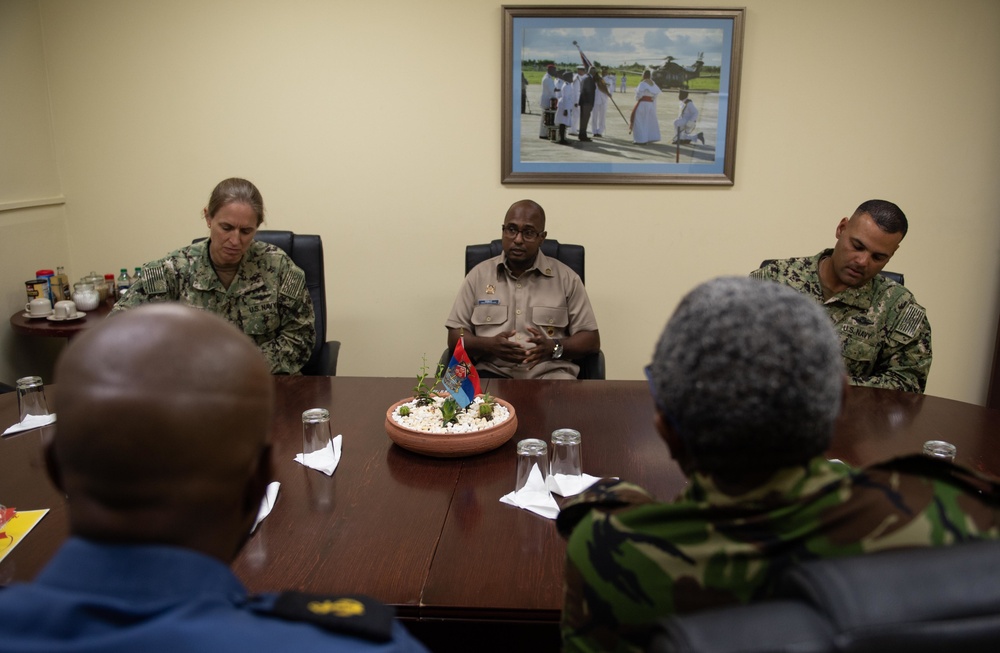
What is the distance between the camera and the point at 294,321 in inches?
104

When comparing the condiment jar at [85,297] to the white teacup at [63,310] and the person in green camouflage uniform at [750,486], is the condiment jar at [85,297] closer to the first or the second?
the white teacup at [63,310]

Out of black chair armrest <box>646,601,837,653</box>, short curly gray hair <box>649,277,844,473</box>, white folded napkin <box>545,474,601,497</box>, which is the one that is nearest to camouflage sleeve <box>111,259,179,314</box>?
white folded napkin <box>545,474,601,497</box>

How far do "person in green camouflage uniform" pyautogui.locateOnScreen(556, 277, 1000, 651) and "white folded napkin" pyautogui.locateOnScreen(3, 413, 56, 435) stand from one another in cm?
166

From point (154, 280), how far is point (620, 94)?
2.18 m

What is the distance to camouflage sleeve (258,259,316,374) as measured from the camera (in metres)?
2.61

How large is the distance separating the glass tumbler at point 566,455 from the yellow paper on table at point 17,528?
102 cm

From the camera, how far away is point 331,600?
753mm

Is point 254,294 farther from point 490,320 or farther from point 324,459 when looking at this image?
point 324,459

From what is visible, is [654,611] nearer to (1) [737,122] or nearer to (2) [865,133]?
(1) [737,122]

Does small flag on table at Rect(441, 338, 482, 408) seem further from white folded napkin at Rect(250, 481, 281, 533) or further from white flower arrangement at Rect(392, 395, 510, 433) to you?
white folded napkin at Rect(250, 481, 281, 533)

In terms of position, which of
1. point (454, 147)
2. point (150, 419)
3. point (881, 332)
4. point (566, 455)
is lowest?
point (566, 455)

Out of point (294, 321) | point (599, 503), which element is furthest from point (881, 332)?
point (294, 321)

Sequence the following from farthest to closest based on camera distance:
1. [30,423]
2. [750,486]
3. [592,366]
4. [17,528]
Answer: [592,366], [30,423], [17,528], [750,486]

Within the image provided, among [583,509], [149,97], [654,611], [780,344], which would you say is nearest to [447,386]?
[583,509]
